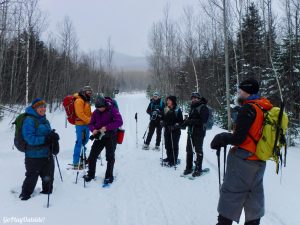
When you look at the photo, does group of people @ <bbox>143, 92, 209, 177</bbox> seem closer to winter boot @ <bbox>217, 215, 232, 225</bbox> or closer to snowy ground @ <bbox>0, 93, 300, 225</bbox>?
snowy ground @ <bbox>0, 93, 300, 225</bbox>

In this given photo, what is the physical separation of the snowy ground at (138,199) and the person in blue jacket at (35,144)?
342 millimetres

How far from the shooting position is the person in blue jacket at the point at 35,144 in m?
5.17

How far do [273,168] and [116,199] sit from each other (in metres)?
4.37

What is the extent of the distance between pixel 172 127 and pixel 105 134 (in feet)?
7.46

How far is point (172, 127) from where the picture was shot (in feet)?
26.7

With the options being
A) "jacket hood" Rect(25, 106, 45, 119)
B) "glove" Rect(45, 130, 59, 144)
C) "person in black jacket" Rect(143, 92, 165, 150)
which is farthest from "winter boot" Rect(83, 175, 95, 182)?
"person in black jacket" Rect(143, 92, 165, 150)

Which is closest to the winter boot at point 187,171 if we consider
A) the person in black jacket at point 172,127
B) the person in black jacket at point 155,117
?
the person in black jacket at point 172,127

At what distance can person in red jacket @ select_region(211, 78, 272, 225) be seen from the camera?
3486 millimetres

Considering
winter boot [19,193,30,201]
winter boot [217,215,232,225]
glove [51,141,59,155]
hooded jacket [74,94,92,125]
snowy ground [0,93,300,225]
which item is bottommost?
snowy ground [0,93,300,225]

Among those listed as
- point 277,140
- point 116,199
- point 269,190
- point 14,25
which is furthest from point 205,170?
point 14,25

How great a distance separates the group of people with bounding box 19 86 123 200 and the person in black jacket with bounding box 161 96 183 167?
191 centimetres

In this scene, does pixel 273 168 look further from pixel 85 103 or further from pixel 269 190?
pixel 85 103

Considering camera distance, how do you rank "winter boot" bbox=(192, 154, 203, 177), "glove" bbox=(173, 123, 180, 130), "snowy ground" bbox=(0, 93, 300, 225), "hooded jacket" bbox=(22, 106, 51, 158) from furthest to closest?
"glove" bbox=(173, 123, 180, 130), "winter boot" bbox=(192, 154, 203, 177), "hooded jacket" bbox=(22, 106, 51, 158), "snowy ground" bbox=(0, 93, 300, 225)

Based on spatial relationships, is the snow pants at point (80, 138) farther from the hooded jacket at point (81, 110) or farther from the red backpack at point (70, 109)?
the red backpack at point (70, 109)
